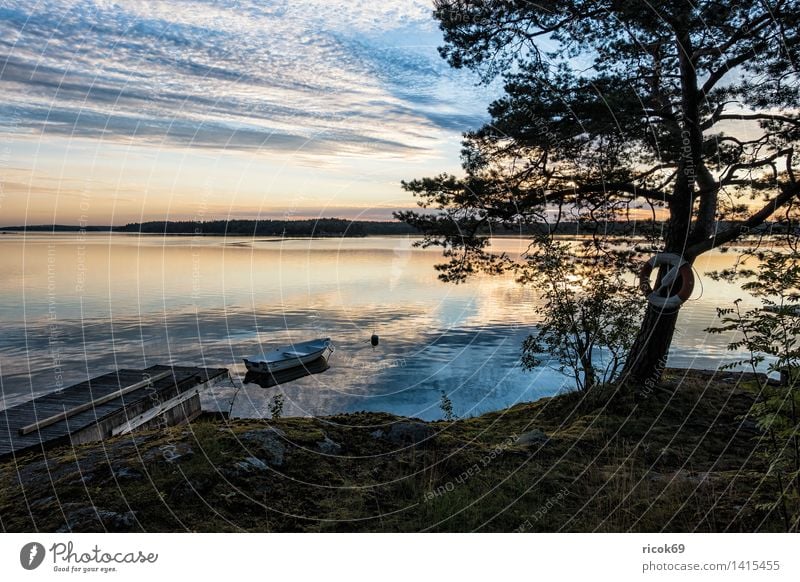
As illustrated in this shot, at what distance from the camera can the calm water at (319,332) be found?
18938 mm

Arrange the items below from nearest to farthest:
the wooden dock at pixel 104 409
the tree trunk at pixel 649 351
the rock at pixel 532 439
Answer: the rock at pixel 532 439 → the tree trunk at pixel 649 351 → the wooden dock at pixel 104 409

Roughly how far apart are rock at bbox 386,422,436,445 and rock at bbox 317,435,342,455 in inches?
28.7

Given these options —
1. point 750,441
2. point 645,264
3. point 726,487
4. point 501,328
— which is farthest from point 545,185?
point 501,328

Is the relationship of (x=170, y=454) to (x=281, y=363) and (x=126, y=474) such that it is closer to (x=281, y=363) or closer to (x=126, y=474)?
(x=126, y=474)

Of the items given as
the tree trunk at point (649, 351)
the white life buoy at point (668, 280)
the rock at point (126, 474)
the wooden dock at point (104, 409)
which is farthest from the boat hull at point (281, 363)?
the rock at point (126, 474)

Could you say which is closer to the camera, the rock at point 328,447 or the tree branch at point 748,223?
the rock at point 328,447

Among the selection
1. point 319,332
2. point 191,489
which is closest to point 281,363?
point 319,332

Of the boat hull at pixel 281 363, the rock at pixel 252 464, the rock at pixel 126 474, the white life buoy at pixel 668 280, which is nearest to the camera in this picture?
the rock at pixel 126 474

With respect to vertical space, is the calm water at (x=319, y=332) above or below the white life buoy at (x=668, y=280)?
below

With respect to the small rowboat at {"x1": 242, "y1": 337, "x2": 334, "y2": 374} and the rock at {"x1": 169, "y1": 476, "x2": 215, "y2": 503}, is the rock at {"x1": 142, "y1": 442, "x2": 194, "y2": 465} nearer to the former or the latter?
the rock at {"x1": 169, "y1": 476, "x2": 215, "y2": 503}

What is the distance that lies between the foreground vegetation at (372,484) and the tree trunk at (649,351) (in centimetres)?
294

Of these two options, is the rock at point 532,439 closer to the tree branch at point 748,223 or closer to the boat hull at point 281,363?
the tree branch at point 748,223

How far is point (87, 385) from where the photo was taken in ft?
52.6

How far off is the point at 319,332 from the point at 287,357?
7612 millimetres
